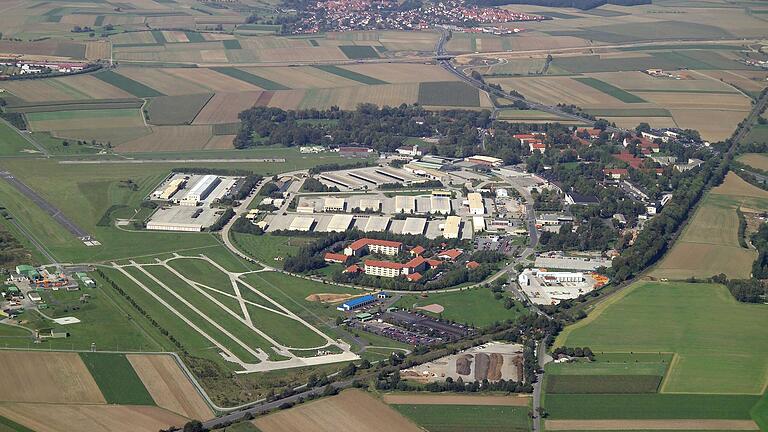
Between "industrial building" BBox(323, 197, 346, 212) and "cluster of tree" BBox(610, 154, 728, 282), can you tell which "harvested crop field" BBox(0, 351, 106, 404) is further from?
"cluster of tree" BBox(610, 154, 728, 282)

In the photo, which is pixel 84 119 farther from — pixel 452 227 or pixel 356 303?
pixel 356 303

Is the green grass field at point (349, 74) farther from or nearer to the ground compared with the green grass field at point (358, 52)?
farther from the ground

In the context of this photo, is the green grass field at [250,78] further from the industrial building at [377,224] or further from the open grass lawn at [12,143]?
the industrial building at [377,224]

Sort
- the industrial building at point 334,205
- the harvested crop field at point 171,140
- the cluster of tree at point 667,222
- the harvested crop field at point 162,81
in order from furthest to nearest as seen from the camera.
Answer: the harvested crop field at point 162,81 < the harvested crop field at point 171,140 < the industrial building at point 334,205 < the cluster of tree at point 667,222

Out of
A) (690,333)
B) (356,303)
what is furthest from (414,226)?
(690,333)

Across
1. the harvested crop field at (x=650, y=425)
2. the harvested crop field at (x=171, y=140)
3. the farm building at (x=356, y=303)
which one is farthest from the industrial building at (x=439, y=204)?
the harvested crop field at (x=650, y=425)

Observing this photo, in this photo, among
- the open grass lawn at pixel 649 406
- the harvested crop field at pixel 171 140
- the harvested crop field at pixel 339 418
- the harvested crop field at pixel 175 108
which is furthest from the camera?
the harvested crop field at pixel 175 108

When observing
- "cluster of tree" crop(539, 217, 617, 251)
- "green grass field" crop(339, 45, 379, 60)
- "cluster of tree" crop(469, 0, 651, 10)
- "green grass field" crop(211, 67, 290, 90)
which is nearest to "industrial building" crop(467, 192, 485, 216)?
"cluster of tree" crop(539, 217, 617, 251)
